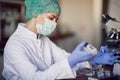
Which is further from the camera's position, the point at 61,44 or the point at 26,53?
the point at 61,44

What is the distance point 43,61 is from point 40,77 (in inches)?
10.7

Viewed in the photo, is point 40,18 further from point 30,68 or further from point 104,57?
point 104,57

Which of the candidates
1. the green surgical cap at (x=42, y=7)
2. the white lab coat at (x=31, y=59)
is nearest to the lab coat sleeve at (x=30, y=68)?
the white lab coat at (x=31, y=59)

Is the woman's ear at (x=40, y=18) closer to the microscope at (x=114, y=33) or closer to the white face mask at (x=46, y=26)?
the white face mask at (x=46, y=26)

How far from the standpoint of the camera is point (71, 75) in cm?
169

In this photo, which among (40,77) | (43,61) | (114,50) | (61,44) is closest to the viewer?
(40,77)

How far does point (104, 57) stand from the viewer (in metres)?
1.76

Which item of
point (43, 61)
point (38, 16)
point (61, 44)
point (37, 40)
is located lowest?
point (61, 44)

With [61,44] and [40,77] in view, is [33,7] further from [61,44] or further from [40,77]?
[61,44]

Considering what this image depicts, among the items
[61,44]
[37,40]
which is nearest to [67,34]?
[61,44]

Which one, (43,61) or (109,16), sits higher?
(109,16)

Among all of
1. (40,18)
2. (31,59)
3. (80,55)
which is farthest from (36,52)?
(80,55)

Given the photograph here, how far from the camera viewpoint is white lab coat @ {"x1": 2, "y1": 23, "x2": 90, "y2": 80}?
1.67 m

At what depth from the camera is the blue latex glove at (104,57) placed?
1744 millimetres
